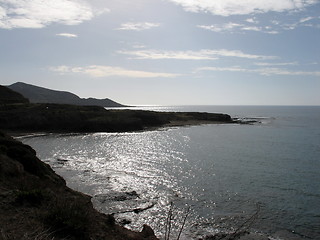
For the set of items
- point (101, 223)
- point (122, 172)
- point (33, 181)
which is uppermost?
point (33, 181)

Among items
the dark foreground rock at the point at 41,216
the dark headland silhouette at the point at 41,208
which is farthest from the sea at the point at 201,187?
the dark foreground rock at the point at 41,216

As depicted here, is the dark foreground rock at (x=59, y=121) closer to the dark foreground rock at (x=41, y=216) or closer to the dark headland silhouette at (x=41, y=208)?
the dark headland silhouette at (x=41, y=208)

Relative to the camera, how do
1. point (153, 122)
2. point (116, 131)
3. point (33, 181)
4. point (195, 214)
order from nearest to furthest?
point (33, 181)
point (195, 214)
point (116, 131)
point (153, 122)

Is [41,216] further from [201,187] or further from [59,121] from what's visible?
[59,121]

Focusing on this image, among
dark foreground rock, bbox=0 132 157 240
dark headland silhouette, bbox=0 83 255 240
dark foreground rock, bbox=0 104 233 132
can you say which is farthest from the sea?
dark foreground rock, bbox=0 104 233 132

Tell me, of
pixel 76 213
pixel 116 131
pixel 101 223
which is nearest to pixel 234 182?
pixel 101 223

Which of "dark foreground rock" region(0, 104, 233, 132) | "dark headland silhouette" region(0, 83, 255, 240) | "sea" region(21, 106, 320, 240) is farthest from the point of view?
"dark foreground rock" region(0, 104, 233, 132)

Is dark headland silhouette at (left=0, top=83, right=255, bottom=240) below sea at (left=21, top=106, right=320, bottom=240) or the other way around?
the other way around

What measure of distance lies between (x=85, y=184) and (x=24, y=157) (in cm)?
857

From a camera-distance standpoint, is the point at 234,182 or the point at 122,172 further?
the point at 122,172

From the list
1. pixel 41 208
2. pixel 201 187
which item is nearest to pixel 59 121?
pixel 201 187

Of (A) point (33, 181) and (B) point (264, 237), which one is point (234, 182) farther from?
(A) point (33, 181)

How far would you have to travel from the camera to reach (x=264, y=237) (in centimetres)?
1513

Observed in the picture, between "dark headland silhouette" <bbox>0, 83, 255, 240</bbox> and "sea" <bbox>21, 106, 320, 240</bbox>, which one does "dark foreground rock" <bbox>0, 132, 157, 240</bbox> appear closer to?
"dark headland silhouette" <bbox>0, 83, 255, 240</bbox>
